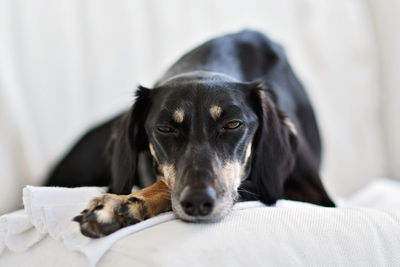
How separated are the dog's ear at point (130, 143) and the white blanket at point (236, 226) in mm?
263

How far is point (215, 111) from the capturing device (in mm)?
1680

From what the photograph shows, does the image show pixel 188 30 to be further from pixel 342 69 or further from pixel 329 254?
pixel 329 254

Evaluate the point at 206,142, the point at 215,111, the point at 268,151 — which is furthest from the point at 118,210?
the point at 268,151

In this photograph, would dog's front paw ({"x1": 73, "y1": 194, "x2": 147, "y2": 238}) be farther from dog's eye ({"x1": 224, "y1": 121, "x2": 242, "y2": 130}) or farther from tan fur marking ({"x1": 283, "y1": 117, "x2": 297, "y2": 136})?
tan fur marking ({"x1": 283, "y1": 117, "x2": 297, "y2": 136})

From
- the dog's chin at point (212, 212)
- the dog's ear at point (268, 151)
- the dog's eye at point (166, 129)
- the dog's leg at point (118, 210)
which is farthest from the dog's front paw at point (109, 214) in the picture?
the dog's ear at point (268, 151)

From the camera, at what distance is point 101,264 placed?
1308mm

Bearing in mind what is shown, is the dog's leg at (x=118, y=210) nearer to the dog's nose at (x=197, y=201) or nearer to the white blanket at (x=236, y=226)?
the white blanket at (x=236, y=226)

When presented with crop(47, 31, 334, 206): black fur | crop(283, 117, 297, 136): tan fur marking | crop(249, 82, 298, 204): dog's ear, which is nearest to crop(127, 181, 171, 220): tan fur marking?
crop(47, 31, 334, 206): black fur

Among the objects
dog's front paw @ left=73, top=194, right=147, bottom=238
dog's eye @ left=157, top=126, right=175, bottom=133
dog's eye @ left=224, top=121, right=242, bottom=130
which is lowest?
dog's front paw @ left=73, top=194, right=147, bottom=238

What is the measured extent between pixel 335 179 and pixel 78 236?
2203 millimetres

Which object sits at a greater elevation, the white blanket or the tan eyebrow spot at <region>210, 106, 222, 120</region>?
the tan eyebrow spot at <region>210, 106, 222, 120</region>

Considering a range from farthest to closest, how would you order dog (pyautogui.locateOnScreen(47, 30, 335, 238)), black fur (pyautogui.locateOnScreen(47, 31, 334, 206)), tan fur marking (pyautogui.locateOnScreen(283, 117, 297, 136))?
tan fur marking (pyautogui.locateOnScreen(283, 117, 297, 136)) → black fur (pyautogui.locateOnScreen(47, 31, 334, 206)) → dog (pyautogui.locateOnScreen(47, 30, 335, 238))

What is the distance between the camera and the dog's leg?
137 cm

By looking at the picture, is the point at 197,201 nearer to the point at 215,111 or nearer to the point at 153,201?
the point at 153,201
